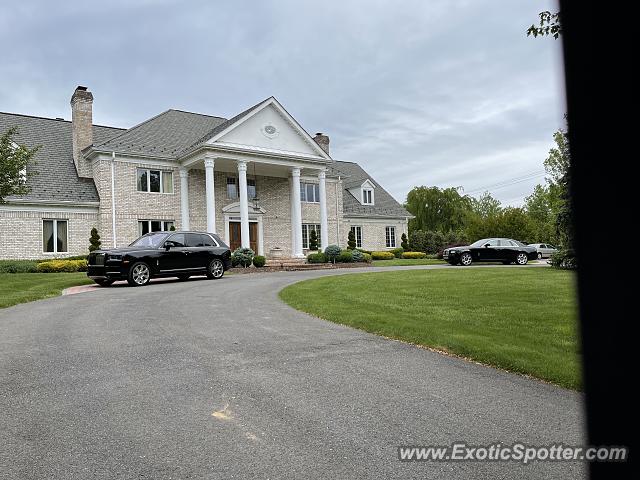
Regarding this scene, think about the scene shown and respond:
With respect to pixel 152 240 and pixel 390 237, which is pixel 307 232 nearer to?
pixel 390 237

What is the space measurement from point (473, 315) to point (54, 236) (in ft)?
76.9

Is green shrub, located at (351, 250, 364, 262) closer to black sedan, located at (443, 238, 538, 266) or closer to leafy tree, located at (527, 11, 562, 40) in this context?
black sedan, located at (443, 238, 538, 266)

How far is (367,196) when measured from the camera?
135 feet

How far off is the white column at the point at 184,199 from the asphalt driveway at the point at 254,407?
21.8 metres

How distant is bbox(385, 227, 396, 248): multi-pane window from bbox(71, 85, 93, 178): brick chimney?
75.4 feet

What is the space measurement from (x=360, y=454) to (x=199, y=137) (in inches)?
1215

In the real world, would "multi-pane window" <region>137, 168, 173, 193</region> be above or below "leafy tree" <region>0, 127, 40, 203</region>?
above

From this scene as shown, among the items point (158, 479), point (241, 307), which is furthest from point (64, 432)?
point (241, 307)

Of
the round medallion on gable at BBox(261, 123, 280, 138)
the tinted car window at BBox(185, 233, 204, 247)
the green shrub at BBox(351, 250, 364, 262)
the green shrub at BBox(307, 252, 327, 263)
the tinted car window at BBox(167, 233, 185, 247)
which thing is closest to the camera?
the tinted car window at BBox(167, 233, 185, 247)

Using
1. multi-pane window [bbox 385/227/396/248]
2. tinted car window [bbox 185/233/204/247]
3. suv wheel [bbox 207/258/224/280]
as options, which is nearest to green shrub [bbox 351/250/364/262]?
suv wheel [bbox 207/258/224/280]

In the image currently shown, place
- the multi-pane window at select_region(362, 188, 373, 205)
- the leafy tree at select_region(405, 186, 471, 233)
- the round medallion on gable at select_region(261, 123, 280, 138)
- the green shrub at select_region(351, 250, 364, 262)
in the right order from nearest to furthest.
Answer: the green shrub at select_region(351, 250, 364, 262) → the round medallion on gable at select_region(261, 123, 280, 138) → the multi-pane window at select_region(362, 188, 373, 205) → the leafy tree at select_region(405, 186, 471, 233)

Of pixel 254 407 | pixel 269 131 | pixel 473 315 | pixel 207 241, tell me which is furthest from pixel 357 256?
pixel 254 407

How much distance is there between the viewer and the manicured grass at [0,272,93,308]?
12428 mm

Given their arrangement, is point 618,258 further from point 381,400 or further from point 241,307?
point 241,307
